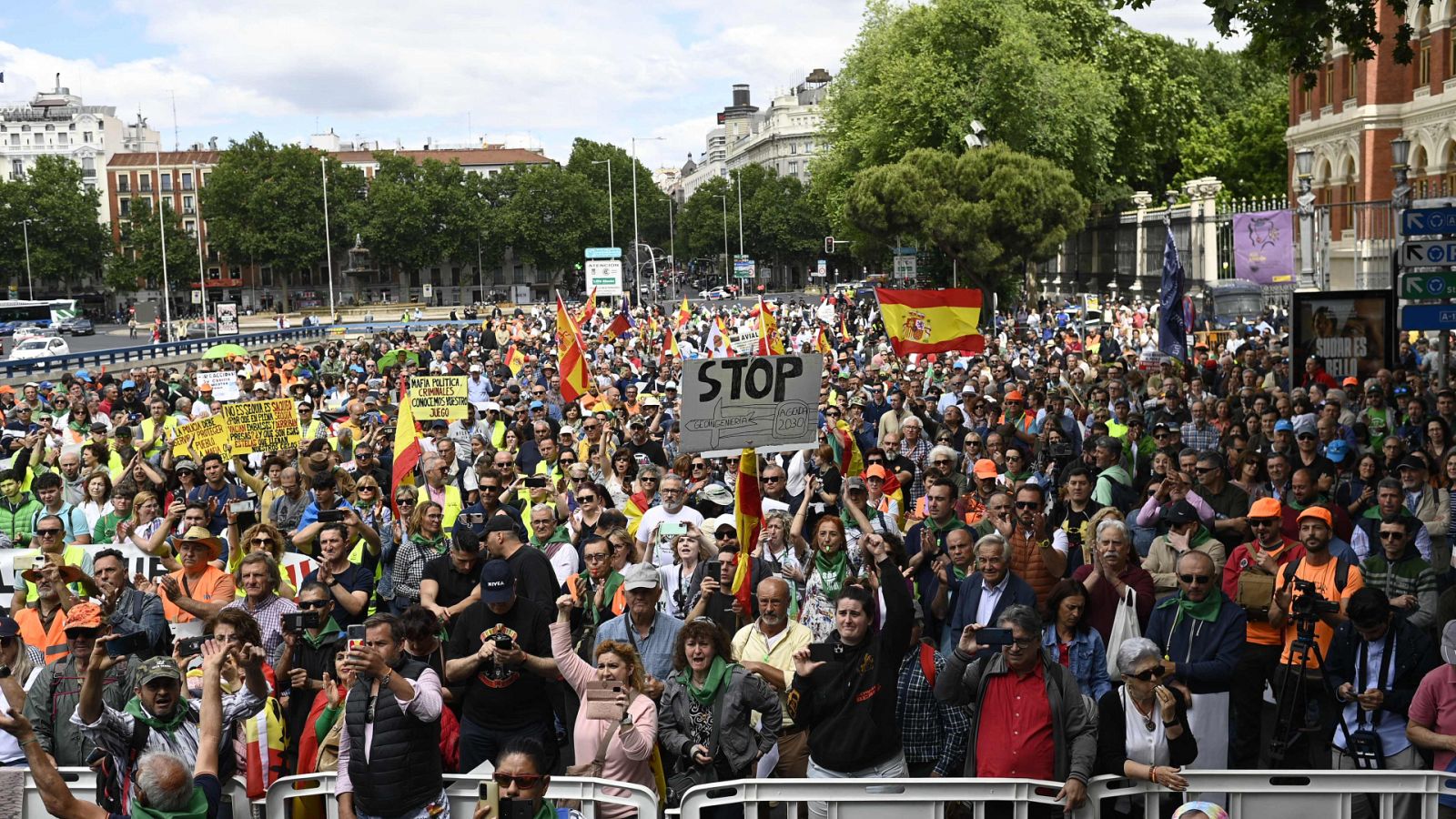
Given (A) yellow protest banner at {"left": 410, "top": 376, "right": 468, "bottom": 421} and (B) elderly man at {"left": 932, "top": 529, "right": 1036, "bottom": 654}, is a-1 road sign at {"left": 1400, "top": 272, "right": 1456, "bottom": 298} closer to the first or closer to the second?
(B) elderly man at {"left": 932, "top": 529, "right": 1036, "bottom": 654}

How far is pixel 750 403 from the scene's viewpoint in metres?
9.36

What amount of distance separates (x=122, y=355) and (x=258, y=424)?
107 feet

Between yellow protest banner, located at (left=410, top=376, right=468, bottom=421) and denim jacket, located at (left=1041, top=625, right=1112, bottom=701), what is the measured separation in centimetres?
896

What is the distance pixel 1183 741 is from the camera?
561 centimetres

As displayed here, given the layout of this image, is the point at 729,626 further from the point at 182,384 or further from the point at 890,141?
the point at 890,141

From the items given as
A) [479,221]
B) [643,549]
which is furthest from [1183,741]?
[479,221]

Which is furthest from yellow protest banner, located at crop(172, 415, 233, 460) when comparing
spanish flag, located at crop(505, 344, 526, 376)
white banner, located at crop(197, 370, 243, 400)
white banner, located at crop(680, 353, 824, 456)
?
spanish flag, located at crop(505, 344, 526, 376)

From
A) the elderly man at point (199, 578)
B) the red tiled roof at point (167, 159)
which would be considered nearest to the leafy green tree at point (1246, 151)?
the elderly man at point (199, 578)

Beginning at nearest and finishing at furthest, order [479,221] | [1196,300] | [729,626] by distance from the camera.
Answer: [729,626] → [1196,300] → [479,221]

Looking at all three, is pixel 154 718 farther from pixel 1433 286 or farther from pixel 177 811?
pixel 1433 286

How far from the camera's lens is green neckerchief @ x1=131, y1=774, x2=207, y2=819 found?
5020mm

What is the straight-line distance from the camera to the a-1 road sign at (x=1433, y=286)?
13.8 metres

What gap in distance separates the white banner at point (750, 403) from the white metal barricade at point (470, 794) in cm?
379

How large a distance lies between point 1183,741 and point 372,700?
2.99m
